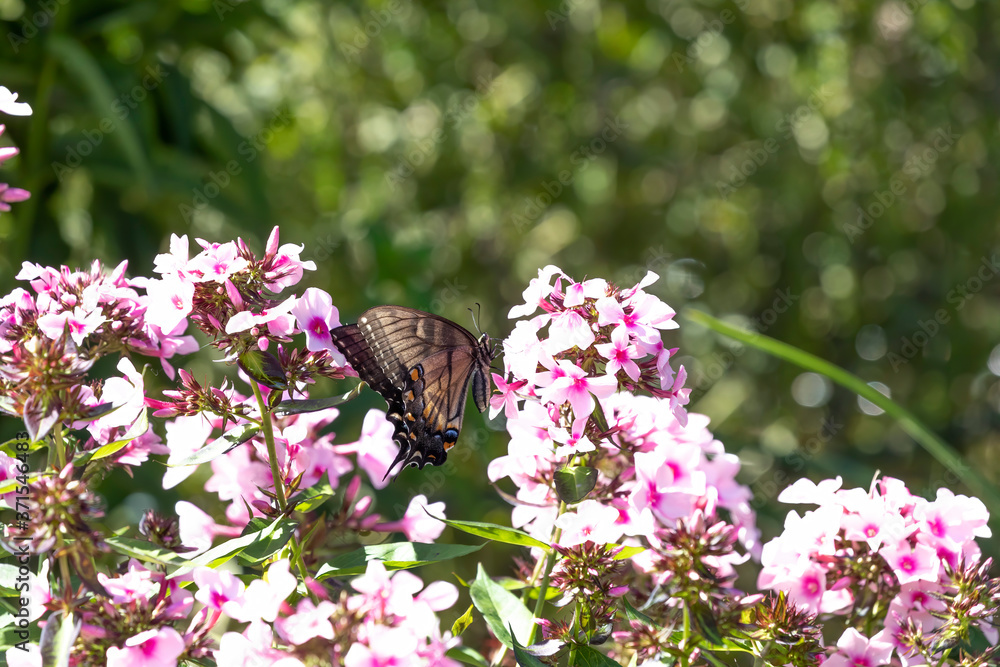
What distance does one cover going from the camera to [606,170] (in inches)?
123

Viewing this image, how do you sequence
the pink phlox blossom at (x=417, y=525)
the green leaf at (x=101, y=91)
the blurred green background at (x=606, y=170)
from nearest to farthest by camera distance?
the pink phlox blossom at (x=417, y=525) → the green leaf at (x=101, y=91) → the blurred green background at (x=606, y=170)

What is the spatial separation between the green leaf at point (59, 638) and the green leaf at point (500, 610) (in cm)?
29

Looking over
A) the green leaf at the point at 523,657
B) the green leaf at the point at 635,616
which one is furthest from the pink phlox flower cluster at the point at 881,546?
the green leaf at the point at 523,657

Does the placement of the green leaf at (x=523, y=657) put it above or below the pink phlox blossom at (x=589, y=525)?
below

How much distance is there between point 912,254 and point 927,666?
2.51 meters

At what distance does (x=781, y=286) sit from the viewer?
2.99 meters

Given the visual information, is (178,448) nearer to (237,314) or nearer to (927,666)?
(237,314)

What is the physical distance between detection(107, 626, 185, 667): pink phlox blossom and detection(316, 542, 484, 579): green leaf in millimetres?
121

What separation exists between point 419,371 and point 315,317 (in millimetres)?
220

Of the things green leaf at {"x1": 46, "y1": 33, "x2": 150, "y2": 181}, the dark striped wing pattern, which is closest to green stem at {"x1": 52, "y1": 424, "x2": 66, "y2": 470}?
the dark striped wing pattern

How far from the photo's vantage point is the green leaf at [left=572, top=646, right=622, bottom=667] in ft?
2.23

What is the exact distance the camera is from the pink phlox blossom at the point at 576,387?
69 centimetres

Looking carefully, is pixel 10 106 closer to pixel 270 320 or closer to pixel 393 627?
pixel 270 320

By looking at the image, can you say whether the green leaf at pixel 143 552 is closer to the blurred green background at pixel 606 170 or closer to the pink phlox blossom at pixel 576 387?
the pink phlox blossom at pixel 576 387
